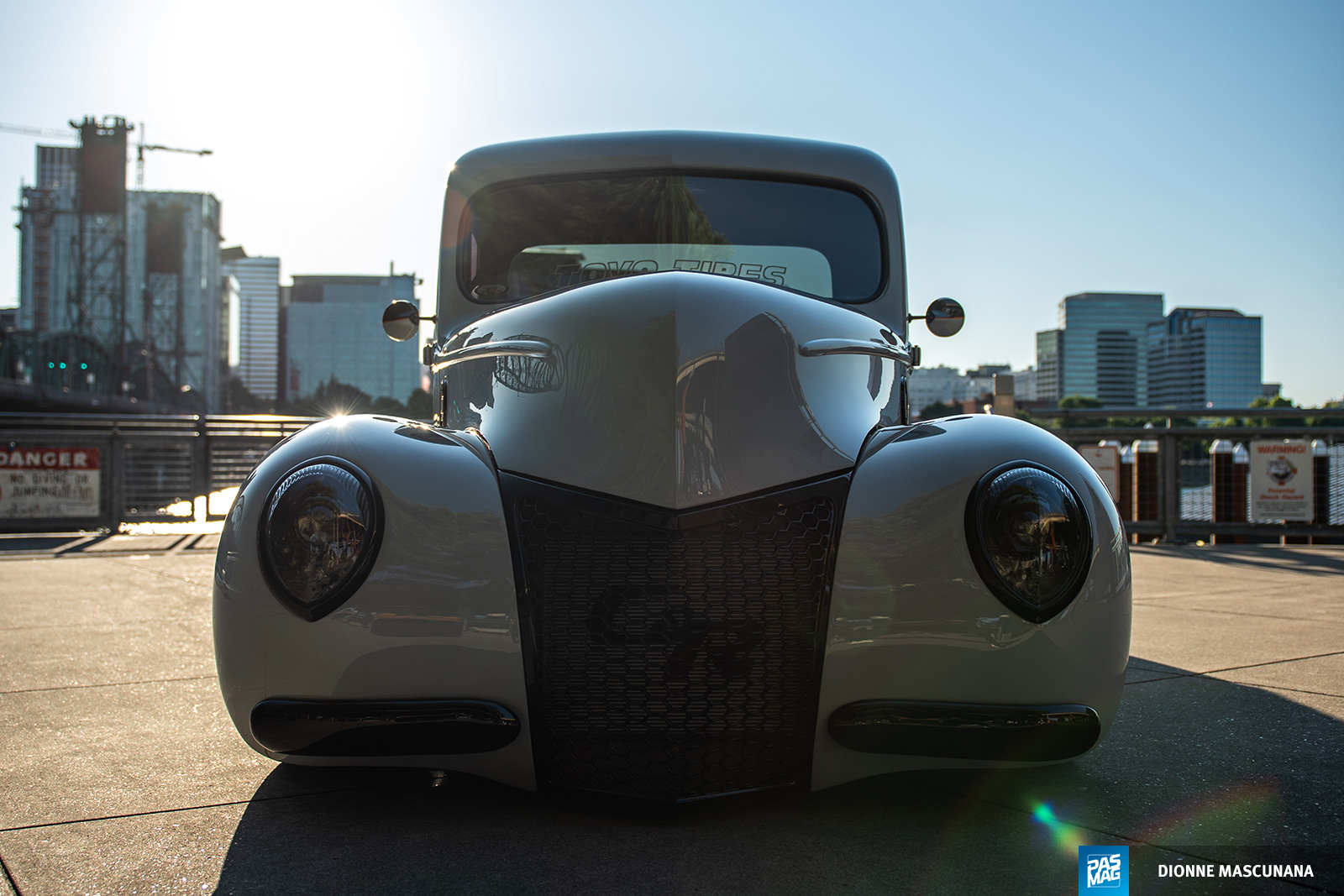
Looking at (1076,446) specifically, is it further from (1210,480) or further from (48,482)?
(48,482)

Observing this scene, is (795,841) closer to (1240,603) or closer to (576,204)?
(576,204)

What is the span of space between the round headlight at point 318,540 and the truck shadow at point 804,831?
0.49 m

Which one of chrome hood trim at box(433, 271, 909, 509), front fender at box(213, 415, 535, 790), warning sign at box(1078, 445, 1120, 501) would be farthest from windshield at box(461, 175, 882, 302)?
warning sign at box(1078, 445, 1120, 501)

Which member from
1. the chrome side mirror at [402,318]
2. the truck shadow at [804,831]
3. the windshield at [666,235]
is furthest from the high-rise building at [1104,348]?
the truck shadow at [804,831]

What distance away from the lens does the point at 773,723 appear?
182 cm

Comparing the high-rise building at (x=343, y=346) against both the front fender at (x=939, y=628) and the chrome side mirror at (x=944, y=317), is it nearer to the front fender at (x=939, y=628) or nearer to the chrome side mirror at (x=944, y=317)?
the chrome side mirror at (x=944, y=317)

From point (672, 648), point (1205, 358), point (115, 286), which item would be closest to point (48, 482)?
point (672, 648)

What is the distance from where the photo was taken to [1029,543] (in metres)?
1.81

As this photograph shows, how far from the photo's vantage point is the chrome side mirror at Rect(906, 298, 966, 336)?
353cm

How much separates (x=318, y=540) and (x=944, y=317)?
101 inches

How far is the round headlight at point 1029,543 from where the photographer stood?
1792mm

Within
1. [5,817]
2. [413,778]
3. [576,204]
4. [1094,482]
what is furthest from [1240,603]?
[5,817]

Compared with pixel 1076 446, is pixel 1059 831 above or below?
below

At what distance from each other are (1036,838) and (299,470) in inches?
65.3
